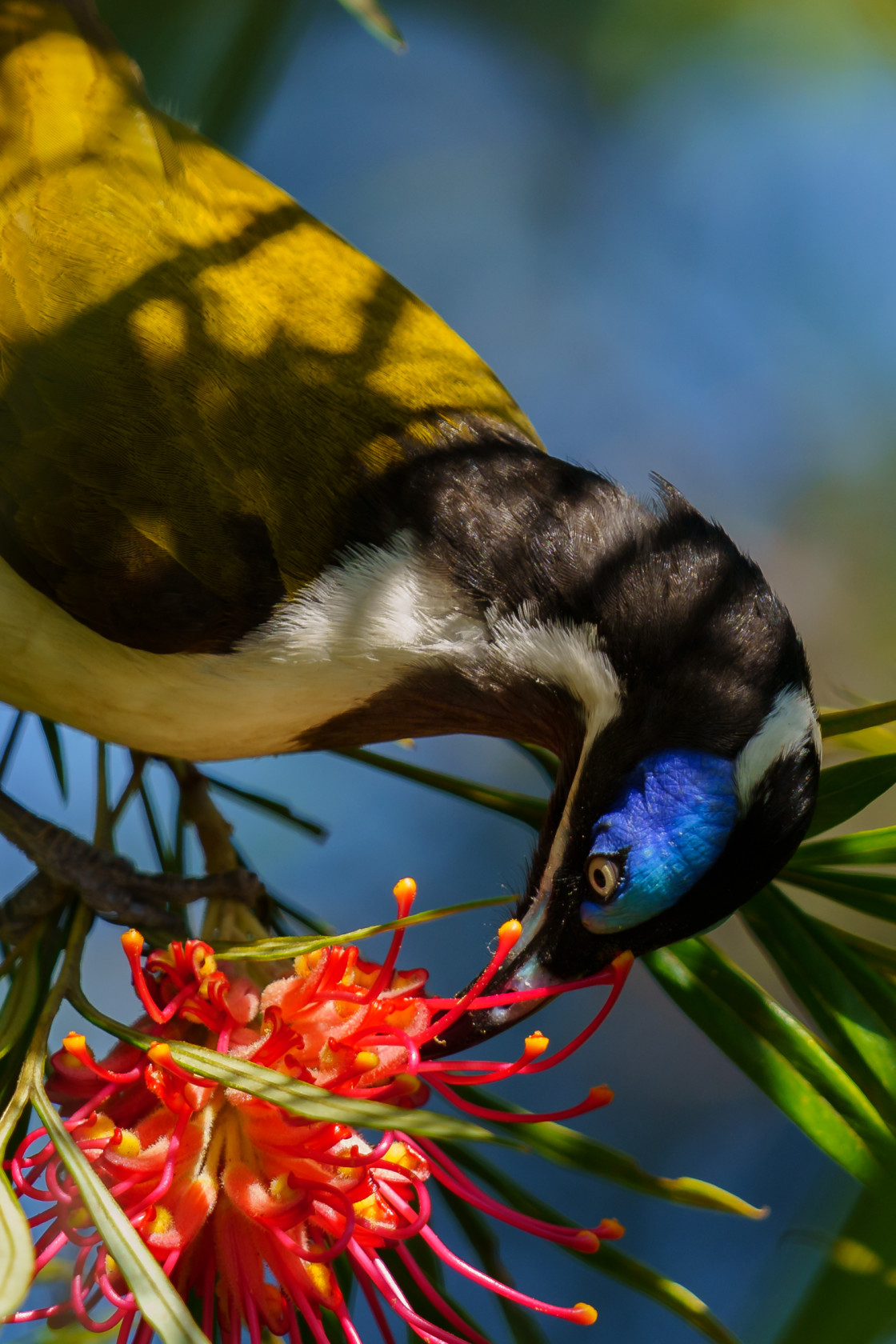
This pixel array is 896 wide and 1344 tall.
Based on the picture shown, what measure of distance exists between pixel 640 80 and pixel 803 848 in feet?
2.78

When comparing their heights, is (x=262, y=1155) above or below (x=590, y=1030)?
below

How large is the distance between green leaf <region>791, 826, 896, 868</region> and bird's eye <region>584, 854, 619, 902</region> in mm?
166

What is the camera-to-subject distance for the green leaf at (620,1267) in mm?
743

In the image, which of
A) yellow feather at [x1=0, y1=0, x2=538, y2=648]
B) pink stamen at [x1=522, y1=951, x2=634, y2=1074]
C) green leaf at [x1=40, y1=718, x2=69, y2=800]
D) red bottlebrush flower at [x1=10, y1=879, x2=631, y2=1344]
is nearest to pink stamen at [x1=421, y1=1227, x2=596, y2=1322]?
red bottlebrush flower at [x1=10, y1=879, x2=631, y2=1344]

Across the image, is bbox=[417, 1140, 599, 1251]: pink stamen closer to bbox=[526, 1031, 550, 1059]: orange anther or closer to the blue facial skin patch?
bbox=[526, 1031, 550, 1059]: orange anther

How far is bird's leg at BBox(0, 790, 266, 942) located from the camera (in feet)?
2.93

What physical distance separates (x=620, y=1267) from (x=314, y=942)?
1.13 ft

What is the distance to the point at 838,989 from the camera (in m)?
0.85

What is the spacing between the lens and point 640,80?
1251 millimetres

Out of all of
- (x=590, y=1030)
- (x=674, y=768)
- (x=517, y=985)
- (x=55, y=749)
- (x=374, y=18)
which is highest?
Result: (x=374, y=18)

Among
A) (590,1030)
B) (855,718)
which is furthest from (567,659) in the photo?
(590,1030)

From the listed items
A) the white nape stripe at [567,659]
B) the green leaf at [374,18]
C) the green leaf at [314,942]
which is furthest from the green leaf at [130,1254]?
the green leaf at [374,18]

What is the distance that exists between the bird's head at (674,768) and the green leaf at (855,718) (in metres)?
0.02

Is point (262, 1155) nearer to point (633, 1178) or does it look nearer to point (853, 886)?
point (633, 1178)
